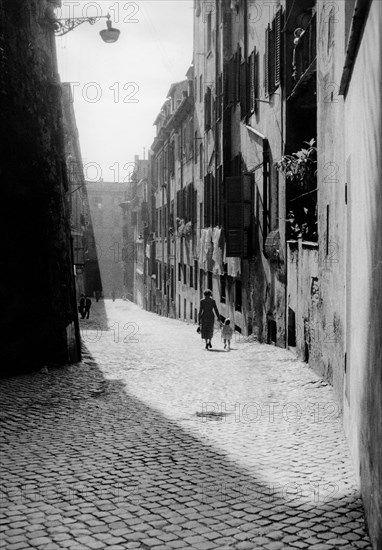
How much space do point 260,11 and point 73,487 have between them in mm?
15298

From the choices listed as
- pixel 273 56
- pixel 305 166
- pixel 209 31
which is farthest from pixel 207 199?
pixel 305 166

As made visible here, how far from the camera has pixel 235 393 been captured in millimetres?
10922

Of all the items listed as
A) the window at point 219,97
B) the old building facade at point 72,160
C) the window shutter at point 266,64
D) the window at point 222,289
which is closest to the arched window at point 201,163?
the window at point 219,97

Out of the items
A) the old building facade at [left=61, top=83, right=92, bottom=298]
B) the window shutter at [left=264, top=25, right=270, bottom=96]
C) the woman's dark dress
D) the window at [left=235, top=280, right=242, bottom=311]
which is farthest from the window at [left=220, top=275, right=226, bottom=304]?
the old building facade at [left=61, top=83, right=92, bottom=298]

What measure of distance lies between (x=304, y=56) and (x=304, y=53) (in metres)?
0.06

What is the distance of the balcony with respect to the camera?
516 inches

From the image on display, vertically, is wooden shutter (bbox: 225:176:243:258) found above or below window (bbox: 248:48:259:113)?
below

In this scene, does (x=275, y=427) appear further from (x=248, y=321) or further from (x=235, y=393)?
(x=248, y=321)

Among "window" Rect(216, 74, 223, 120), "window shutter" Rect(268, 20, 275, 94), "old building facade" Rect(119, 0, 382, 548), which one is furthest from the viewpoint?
"window" Rect(216, 74, 223, 120)

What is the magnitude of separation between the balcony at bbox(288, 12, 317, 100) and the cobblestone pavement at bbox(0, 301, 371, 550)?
602cm

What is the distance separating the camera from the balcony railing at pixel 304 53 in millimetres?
13109

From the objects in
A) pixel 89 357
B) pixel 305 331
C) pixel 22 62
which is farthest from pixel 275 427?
pixel 22 62

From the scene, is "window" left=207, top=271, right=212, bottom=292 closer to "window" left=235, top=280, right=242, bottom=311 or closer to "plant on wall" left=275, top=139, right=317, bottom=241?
"window" left=235, top=280, right=242, bottom=311

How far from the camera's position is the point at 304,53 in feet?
45.8
